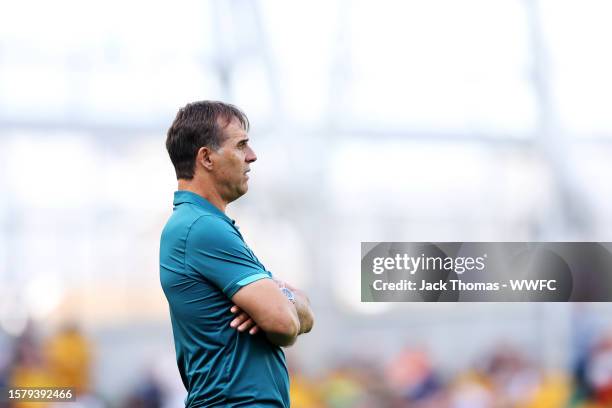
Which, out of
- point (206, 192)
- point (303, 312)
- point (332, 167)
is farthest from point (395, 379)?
point (206, 192)

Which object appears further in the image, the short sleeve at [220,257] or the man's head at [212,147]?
the man's head at [212,147]

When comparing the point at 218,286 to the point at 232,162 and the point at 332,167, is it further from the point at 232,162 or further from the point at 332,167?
the point at 332,167

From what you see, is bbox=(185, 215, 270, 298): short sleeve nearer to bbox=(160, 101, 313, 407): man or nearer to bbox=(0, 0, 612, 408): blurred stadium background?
bbox=(160, 101, 313, 407): man

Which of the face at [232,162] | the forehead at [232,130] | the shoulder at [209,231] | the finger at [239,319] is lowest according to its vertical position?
the finger at [239,319]

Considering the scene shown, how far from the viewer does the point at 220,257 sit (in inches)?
63.1

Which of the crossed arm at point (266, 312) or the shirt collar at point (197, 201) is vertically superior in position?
the shirt collar at point (197, 201)

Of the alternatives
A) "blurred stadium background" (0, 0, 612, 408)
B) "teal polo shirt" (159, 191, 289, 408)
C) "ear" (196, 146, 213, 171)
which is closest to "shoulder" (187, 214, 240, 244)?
"teal polo shirt" (159, 191, 289, 408)

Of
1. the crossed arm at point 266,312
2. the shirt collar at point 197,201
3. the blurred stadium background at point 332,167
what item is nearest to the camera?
the crossed arm at point 266,312

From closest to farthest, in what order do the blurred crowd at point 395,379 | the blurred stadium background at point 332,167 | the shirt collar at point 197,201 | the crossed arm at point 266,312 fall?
the crossed arm at point 266,312, the shirt collar at point 197,201, the blurred crowd at point 395,379, the blurred stadium background at point 332,167

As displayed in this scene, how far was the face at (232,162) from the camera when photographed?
1706 mm

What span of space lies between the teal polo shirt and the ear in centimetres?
8

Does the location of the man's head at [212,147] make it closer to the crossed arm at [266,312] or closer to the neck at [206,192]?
the neck at [206,192]

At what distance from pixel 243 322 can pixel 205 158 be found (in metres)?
0.31

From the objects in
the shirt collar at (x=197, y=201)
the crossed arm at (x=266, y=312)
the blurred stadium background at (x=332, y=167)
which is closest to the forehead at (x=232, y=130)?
the shirt collar at (x=197, y=201)
